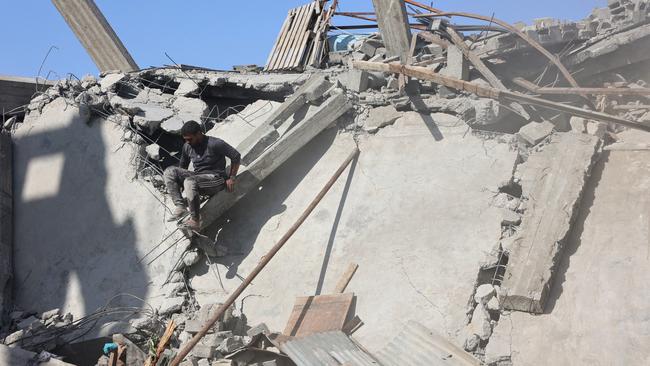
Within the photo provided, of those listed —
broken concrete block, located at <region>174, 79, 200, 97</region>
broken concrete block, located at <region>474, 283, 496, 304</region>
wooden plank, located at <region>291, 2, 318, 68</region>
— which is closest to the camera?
broken concrete block, located at <region>474, 283, 496, 304</region>

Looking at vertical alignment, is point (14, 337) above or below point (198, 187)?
below

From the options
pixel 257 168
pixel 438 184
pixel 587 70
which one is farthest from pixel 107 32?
pixel 587 70

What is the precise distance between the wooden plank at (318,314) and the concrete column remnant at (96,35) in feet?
20.1

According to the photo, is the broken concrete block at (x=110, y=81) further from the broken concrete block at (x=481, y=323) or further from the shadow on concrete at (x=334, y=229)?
the broken concrete block at (x=481, y=323)

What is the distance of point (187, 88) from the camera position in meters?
10.1

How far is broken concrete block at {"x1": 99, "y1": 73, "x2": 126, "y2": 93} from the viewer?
9820mm

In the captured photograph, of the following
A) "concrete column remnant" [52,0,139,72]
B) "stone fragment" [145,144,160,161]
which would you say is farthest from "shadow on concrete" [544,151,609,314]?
"concrete column remnant" [52,0,139,72]

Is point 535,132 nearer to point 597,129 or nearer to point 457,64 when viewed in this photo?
point 597,129

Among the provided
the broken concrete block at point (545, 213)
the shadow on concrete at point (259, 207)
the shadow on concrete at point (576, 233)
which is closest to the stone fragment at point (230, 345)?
the shadow on concrete at point (259, 207)

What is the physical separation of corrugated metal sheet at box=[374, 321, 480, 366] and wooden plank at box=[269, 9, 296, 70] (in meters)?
6.84

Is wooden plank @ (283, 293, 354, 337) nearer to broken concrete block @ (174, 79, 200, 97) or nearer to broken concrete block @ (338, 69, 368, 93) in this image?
broken concrete block @ (338, 69, 368, 93)

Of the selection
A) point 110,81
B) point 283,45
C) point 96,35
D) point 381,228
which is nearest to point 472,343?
point 381,228

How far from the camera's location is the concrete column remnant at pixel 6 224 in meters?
8.48

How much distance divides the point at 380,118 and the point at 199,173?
7.46 feet
